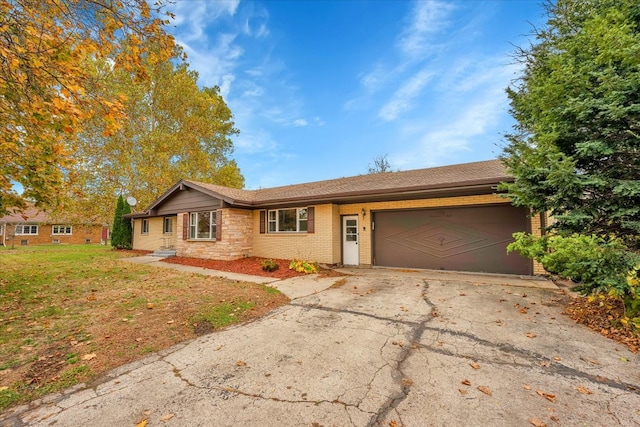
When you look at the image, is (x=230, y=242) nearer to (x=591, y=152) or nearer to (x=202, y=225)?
(x=202, y=225)

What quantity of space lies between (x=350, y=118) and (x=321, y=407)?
55.2ft

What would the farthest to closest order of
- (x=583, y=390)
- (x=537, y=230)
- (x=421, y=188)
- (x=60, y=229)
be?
(x=60, y=229), (x=421, y=188), (x=537, y=230), (x=583, y=390)

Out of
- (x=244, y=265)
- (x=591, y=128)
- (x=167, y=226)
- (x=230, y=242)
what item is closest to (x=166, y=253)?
(x=167, y=226)

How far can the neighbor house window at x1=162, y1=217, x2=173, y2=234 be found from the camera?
52.6ft

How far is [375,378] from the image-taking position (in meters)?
2.91

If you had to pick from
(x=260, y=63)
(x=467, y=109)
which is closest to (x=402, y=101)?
(x=467, y=109)

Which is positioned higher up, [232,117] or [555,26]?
[232,117]

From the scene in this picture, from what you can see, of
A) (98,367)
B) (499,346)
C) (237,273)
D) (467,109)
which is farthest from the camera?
(467,109)

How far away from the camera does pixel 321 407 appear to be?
7.98 ft

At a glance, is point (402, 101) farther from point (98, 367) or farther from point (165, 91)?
point (165, 91)

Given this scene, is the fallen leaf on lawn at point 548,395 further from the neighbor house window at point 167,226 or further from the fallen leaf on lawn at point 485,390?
the neighbor house window at point 167,226

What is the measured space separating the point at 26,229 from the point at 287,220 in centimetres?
3477

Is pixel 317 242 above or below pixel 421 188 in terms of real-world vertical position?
below

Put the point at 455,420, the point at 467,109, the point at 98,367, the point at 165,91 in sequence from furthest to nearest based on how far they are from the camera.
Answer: the point at 165,91, the point at 467,109, the point at 98,367, the point at 455,420
